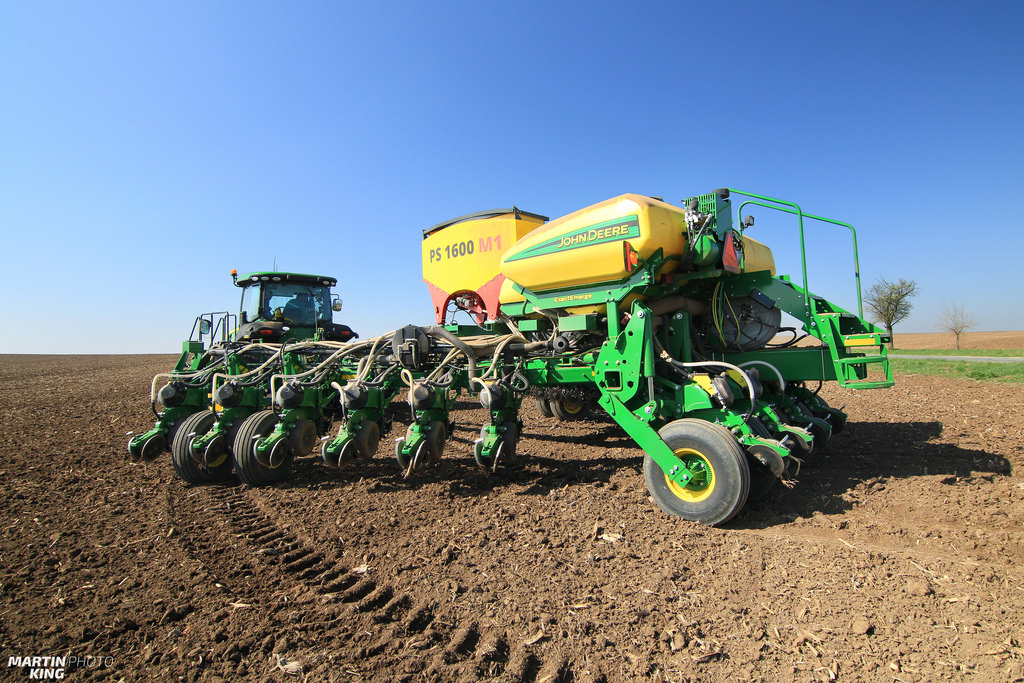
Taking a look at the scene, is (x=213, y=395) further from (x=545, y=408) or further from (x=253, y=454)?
(x=545, y=408)

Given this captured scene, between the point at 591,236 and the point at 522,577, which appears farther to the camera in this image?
the point at 591,236

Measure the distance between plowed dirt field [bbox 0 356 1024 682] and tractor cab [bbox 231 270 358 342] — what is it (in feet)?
13.0

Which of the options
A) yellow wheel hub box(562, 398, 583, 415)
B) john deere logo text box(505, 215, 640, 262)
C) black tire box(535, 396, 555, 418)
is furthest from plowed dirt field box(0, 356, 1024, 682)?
black tire box(535, 396, 555, 418)

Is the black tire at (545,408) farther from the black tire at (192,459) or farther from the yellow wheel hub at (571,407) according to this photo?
the black tire at (192,459)

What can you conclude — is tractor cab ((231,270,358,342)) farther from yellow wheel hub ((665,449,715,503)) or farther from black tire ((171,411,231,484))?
yellow wheel hub ((665,449,715,503))

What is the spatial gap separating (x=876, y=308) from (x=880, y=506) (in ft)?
131

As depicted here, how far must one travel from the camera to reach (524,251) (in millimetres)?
5477

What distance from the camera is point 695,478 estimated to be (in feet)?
13.3

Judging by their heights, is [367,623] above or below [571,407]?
below

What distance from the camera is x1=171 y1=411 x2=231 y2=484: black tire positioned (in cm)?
561

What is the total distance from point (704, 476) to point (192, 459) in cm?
522

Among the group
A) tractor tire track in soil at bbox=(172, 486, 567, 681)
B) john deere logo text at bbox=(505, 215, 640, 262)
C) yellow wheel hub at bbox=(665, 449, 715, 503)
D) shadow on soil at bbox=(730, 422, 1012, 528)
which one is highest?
john deere logo text at bbox=(505, 215, 640, 262)

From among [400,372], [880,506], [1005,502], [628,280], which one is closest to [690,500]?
[880,506]

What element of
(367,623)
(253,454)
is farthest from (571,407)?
(367,623)
